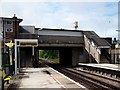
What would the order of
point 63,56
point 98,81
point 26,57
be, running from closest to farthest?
point 98,81
point 26,57
point 63,56

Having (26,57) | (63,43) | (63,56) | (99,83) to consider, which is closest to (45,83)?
(99,83)

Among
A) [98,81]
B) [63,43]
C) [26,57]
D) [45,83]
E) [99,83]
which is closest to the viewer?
[45,83]

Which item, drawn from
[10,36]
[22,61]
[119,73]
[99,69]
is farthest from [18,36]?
[119,73]

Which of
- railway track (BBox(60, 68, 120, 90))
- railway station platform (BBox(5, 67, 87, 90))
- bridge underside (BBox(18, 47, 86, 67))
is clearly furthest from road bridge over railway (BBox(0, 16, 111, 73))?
railway station platform (BBox(5, 67, 87, 90))

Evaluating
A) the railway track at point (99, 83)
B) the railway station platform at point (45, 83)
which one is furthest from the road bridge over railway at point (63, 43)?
the railway station platform at point (45, 83)

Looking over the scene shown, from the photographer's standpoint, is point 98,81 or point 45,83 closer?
point 45,83

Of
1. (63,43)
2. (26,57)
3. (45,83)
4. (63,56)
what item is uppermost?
(63,43)

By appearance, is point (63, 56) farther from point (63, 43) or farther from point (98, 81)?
point (98, 81)

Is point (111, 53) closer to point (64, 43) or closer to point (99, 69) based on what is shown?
point (64, 43)

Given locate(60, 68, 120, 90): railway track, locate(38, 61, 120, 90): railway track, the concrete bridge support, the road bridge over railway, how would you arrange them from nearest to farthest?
locate(60, 68, 120, 90): railway track < locate(38, 61, 120, 90): railway track < the concrete bridge support < the road bridge over railway

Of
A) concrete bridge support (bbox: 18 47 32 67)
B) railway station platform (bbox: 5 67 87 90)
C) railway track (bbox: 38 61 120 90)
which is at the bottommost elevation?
railway track (bbox: 38 61 120 90)

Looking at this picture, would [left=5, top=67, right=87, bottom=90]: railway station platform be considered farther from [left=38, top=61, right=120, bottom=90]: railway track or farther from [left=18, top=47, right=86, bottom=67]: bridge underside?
[left=18, top=47, right=86, bottom=67]: bridge underside

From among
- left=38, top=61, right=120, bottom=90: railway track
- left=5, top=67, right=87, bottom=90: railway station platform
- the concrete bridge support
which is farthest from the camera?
the concrete bridge support

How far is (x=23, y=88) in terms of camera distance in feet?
46.4
